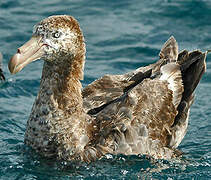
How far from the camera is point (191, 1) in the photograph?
1294 centimetres

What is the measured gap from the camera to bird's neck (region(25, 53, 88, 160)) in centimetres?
699

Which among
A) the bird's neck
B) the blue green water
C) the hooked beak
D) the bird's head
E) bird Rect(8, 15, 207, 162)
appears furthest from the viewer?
the blue green water

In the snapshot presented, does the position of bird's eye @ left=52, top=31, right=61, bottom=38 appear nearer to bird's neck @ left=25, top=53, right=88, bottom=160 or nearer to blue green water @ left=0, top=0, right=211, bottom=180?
bird's neck @ left=25, top=53, right=88, bottom=160

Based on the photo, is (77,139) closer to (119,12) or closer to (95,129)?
(95,129)

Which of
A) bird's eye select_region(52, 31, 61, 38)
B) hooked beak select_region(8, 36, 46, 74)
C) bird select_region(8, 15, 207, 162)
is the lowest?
bird select_region(8, 15, 207, 162)

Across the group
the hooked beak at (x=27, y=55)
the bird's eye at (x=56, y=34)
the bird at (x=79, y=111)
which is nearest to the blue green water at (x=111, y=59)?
the bird at (x=79, y=111)

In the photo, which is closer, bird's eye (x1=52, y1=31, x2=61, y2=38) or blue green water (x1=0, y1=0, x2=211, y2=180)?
bird's eye (x1=52, y1=31, x2=61, y2=38)

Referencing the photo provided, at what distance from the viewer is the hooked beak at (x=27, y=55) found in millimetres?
6480

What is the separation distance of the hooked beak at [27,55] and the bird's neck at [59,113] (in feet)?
1.20

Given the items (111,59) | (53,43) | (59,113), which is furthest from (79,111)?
(111,59)

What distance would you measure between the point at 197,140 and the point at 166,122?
0.93 m

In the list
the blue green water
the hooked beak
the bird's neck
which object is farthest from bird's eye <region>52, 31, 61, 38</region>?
the blue green water

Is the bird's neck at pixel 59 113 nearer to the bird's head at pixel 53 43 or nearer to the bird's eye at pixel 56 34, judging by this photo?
the bird's head at pixel 53 43

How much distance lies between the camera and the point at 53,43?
21.9 feet
